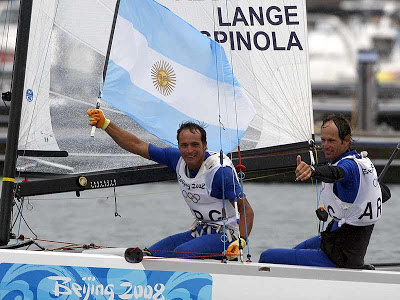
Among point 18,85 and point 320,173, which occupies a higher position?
point 18,85

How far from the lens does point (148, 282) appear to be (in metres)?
4.82

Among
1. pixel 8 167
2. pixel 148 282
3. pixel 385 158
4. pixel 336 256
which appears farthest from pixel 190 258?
pixel 385 158

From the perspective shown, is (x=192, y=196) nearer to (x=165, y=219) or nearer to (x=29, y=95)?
(x=29, y=95)

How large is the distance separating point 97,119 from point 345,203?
130 centimetres

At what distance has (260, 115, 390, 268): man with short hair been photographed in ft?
15.6

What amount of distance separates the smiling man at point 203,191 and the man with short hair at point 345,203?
1.24 feet

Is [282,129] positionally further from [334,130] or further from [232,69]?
[334,130]

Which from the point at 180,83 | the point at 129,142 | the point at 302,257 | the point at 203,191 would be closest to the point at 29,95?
the point at 129,142

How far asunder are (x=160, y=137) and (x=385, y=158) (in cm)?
706

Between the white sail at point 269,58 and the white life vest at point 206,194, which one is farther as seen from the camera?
the white sail at point 269,58

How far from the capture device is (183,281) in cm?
480

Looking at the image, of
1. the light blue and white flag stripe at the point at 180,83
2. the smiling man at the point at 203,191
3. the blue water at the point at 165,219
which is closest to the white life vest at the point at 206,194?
the smiling man at the point at 203,191

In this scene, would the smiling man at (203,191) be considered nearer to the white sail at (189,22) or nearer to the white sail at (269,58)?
the white sail at (189,22)

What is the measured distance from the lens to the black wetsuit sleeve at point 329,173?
177 inches
